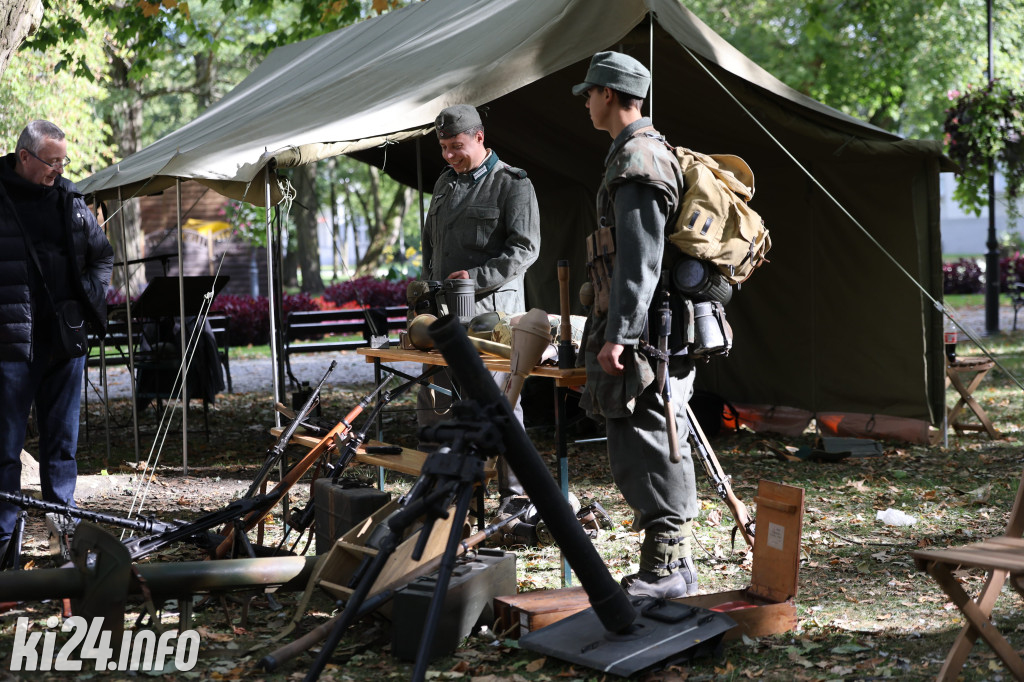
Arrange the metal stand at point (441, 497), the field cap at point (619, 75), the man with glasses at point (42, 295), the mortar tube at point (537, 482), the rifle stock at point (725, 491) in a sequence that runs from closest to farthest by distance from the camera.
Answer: the metal stand at point (441, 497) → the mortar tube at point (537, 482) → the field cap at point (619, 75) → the man with glasses at point (42, 295) → the rifle stock at point (725, 491)

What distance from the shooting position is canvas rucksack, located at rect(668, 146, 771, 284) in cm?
387

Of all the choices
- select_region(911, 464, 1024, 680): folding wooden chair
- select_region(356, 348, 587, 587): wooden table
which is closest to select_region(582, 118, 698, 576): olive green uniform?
select_region(356, 348, 587, 587): wooden table

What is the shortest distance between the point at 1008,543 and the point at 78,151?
14.8 m

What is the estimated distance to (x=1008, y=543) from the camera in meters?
3.33

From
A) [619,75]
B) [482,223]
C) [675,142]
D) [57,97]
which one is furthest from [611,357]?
[57,97]

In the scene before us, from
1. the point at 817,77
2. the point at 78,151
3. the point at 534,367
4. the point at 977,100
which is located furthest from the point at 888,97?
the point at 534,367

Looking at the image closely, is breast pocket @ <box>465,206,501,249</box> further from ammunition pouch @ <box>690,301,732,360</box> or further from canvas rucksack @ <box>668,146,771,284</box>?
ammunition pouch @ <box>690,301,732,360</box>

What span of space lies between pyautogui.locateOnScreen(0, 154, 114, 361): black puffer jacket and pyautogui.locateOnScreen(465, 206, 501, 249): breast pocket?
5.72 feet

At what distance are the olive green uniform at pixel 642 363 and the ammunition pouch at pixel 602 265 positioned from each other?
63 millimetres

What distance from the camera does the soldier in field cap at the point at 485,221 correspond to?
17.4ft

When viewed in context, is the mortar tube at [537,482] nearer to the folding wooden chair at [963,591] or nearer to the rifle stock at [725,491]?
the folding wooden chair at [963,591]

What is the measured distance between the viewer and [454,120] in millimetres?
5277

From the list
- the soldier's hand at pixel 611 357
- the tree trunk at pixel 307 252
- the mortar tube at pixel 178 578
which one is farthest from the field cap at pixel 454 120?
the tree trunk at pixel 307 252

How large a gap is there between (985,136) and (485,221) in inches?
407
